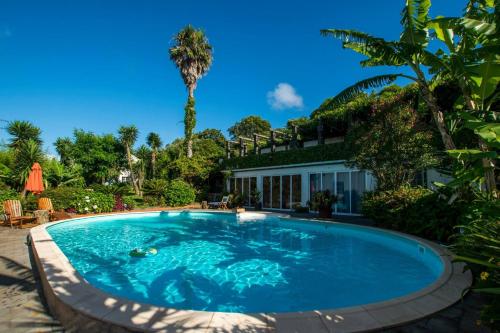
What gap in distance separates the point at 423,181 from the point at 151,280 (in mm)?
12028

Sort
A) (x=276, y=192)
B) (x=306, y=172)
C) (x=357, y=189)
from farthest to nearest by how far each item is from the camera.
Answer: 1. (x=276, y=192)
2. (x=306, y=172)
3. (x=357, y=189)

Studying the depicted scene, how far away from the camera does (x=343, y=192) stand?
576 inches

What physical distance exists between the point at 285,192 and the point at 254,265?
11204 mm

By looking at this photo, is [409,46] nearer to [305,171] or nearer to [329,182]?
[329,182]

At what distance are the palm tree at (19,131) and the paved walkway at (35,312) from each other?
18595 millimetres

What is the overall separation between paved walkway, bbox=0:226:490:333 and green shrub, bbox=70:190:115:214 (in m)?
11.2

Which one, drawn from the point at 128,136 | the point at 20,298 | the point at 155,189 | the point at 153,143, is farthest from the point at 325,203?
the point at 153,143

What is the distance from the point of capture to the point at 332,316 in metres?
3.07

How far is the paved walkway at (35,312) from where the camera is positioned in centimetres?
295

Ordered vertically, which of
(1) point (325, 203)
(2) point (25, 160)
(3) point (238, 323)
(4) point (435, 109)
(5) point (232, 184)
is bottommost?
(3) point (238, 323)

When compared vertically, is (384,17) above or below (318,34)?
above

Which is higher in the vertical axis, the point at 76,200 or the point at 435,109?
the point at 435,109

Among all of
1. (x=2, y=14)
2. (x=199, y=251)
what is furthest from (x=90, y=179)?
(x=199, y=251)

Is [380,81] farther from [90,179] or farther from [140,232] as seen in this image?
[90,179]
